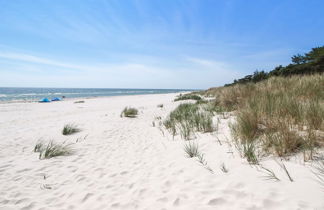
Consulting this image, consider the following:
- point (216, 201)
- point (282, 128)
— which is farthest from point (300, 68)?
point (216, 201)

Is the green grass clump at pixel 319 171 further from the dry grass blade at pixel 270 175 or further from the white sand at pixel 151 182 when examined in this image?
the dry grass blade at pixel 270 175

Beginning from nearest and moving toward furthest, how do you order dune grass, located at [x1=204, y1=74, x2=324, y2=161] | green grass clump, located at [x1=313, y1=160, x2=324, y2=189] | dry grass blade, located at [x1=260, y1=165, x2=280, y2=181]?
green grass clump, located at [x1=313, y1=160, x2=324, y2=189], dry grass blade, located at [x1=260, y1=165, x2=280, y2=181], dune grass, located at [x1=204, y1=74, x2=324, y2=161]

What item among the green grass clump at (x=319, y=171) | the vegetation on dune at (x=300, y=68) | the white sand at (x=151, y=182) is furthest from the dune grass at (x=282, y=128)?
the vegetation on dune at (x=300, y=68)

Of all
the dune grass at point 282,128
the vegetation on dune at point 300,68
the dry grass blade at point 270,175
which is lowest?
the dry grass blade at point 270,175

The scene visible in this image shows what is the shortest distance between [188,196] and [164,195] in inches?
12.9

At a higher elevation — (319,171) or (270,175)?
(319,171)

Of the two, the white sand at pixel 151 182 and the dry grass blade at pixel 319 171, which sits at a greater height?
the dry grass blade at pixel 319 171

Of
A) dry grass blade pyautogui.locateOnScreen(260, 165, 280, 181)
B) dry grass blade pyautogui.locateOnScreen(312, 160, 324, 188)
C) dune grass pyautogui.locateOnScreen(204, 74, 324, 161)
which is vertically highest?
dune grass pyautogui.locateOnScreen(204, 74, 324, 161)

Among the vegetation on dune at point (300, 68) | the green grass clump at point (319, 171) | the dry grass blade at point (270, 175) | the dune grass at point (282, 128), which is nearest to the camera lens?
the green grass clump at point (319, 171)

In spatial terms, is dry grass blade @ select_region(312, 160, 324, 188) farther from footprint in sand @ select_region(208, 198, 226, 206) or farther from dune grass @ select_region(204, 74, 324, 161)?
footprint in sand @ select_region(208, 198, 226, 206)

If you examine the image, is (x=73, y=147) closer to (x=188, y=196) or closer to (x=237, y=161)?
(x=188, y=196)

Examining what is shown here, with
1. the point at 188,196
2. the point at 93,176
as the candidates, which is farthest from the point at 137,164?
the point at 188,196

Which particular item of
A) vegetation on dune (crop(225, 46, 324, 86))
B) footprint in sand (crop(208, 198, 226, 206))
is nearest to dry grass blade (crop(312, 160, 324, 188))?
footprint in sand (crop(208, 198, 226, 206))

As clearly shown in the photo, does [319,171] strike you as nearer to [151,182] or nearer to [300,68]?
[151,182]
